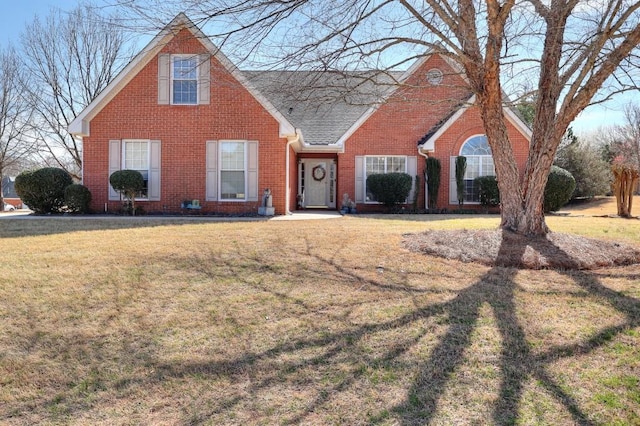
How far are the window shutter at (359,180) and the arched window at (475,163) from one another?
3.73m

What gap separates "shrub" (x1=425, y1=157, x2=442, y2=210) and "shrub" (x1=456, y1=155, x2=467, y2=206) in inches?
26.2

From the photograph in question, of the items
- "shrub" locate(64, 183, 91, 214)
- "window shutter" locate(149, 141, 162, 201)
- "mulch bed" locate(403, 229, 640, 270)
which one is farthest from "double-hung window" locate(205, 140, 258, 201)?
"mulch bed" locate(403, 229, 640, 270)

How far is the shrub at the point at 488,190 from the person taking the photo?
1578 centimetres

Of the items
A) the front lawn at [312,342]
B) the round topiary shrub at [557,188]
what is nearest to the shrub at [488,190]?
the round topiary shrub at [557,188]

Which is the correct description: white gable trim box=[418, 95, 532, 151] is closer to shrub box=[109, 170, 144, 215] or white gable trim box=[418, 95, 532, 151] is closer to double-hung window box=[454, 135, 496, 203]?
double-hung window box=[454, 135, 496, 203]

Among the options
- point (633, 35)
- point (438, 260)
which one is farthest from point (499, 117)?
point (438, 260)

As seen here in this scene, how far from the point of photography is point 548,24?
6.85m

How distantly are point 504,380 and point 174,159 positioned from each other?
12644mm

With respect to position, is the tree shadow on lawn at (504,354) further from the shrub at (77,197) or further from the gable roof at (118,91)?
the shrub at (77,197)

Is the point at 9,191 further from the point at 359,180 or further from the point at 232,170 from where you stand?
the point at 359,180

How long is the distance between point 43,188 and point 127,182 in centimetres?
272

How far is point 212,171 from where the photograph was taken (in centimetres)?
1397

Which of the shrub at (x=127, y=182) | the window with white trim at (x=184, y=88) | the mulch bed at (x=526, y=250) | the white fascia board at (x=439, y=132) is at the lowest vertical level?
the mulch bed at (x=526, y=250)

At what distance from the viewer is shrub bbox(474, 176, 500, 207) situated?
15.8 meters
